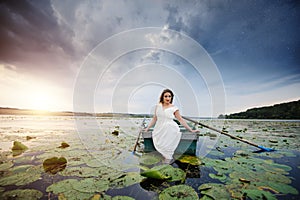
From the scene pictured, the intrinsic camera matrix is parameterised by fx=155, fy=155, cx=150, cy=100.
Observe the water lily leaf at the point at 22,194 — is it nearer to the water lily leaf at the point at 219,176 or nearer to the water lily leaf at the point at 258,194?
the water lily leaf at the point at 219,176

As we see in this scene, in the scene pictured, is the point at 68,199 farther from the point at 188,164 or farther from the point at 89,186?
the point at 188,164

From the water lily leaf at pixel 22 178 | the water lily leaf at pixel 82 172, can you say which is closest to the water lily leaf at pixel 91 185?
the water lily leaf at pixel 82 172

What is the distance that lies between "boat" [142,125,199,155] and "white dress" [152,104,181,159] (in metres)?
0.21

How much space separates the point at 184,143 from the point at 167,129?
0.61 m

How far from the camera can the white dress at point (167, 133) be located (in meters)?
3.47

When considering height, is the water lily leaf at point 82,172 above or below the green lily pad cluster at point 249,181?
below

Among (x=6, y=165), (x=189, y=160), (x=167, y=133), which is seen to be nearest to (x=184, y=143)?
(x=189, y=160)

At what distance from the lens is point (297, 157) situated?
3.85m

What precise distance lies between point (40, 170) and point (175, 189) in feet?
7.89

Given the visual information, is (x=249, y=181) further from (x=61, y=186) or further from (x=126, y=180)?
(x=61, y=186)

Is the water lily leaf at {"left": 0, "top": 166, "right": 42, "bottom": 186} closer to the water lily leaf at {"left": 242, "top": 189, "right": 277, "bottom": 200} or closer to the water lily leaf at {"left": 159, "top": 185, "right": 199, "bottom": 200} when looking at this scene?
the water lily leaf at {"left": 159, "top": 185, "right": 199, "bottom": 200}

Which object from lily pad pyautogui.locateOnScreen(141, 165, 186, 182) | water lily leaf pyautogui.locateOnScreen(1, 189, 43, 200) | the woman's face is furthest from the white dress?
water lily leaf pyautogui.locateOnScreen(1, 189, 43, 200)

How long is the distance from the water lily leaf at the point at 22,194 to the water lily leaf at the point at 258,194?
8.46 ft

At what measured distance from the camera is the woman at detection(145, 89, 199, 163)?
347cm
